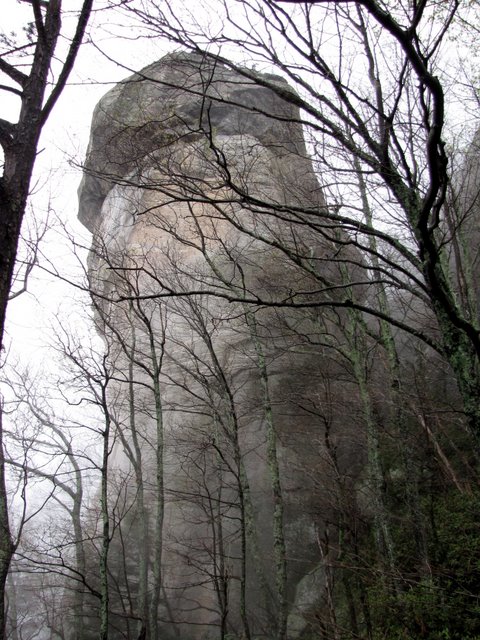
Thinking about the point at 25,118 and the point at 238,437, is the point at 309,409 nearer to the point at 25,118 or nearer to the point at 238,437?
the point at 238,437

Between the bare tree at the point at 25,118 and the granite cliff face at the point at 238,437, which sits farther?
the granite cliff face at the point at 238,437

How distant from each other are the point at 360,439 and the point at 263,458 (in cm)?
237

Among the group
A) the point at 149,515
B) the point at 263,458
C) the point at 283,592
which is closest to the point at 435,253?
the point at 283,592

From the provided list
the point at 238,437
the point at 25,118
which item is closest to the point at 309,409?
the point at 238,437

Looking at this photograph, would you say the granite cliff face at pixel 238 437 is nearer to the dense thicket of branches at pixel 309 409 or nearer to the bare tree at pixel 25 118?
the dense thicket of branches at pixel 309 409

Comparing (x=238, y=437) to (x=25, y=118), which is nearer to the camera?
(x=25, y=118)

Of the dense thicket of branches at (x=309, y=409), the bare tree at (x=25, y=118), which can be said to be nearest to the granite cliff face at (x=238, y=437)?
the dense thicket of branches at (x=309, y=409)

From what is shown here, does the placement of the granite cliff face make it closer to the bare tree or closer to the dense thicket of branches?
the dense thicket of branches

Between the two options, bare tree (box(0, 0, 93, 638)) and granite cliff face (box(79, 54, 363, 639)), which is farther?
granite cliff face (box(79, 54, 363, 639))

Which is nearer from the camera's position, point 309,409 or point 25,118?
point 25,118

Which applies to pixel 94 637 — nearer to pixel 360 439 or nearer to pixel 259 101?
pixel 360 439

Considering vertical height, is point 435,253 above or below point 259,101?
below

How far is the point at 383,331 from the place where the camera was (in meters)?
7.93

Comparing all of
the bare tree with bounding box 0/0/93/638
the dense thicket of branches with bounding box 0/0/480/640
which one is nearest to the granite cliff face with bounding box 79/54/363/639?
the dense thicket of branches with bounding box 0/0/480/640
